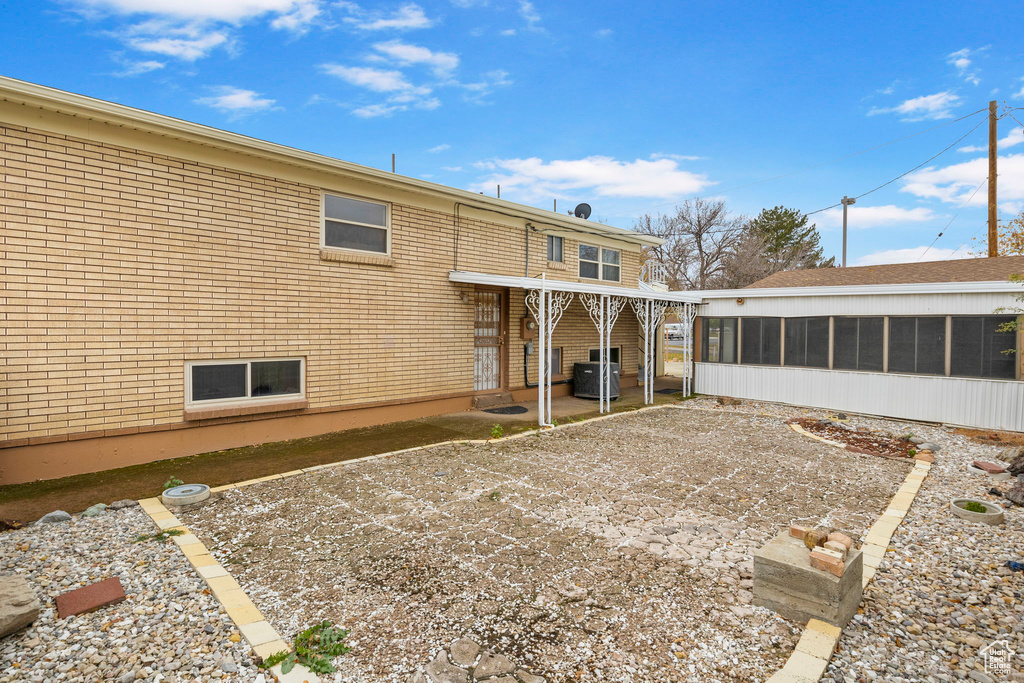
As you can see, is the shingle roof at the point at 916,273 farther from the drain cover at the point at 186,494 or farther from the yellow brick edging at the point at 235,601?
the drain cover at the point at 186,494

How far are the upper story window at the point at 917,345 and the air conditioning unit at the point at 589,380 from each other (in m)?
5.71

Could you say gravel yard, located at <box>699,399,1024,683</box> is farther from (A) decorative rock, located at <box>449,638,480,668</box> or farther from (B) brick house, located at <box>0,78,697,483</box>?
(B) brick house, located at <box>0,78,697,483</box>

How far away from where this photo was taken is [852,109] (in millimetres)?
Result: 19797

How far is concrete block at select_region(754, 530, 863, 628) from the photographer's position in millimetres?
2865

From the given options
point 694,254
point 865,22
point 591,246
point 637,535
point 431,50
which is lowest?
point 637,535

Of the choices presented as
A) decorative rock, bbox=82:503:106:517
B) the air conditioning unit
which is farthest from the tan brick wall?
the air conditioning unit

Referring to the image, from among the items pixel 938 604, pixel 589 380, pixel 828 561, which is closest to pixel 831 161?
pixel 589 380

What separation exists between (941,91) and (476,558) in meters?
23.8

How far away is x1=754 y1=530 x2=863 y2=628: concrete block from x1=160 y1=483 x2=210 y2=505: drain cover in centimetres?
500

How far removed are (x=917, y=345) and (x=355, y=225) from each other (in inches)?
439

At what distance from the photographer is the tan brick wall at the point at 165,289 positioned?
17.6ft

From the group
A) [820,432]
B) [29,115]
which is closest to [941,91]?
[820,432]

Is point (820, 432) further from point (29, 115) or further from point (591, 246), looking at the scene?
point (29, 115)

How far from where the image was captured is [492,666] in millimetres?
2508
